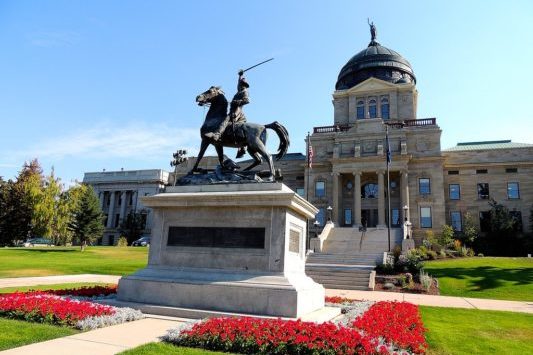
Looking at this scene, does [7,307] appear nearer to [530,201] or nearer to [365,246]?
[365,246]

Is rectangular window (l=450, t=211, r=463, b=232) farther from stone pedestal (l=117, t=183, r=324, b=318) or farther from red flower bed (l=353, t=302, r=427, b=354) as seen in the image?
stone pedestal (l=117, t=183, r=324, b=318)

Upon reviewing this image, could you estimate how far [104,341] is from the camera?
7020 millimetres

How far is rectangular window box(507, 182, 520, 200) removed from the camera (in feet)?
167

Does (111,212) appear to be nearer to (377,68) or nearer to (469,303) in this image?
(377,68)

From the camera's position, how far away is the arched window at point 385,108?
60.6m

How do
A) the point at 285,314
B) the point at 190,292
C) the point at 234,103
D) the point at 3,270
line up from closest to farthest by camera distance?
the point at 285,314 < the point at 190,292 < the point at 234,103 < the point at 3,270

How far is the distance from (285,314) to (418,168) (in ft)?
157

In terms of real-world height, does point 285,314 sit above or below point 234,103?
below

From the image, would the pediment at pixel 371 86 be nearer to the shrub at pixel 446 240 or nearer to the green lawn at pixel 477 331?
the shrub at pixel 446 240

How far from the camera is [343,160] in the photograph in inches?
2055

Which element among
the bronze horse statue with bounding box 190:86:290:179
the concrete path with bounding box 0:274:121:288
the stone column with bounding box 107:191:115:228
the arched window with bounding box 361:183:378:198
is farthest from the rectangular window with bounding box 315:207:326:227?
the stone column with bounding box 107:191:115:228

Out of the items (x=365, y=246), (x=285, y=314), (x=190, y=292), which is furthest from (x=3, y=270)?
(x=365, y=246)

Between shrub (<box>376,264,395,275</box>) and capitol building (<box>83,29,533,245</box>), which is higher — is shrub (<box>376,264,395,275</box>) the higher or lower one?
the lower one

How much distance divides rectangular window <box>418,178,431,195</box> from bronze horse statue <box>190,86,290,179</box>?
143ft
